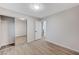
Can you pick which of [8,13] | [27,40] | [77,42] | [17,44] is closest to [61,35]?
[77,42]

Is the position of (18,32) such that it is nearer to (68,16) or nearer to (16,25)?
(16,25)

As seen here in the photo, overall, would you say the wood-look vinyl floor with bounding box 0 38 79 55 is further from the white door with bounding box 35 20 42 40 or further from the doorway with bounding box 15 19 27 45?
the white door with bounding box 35 20 42 40

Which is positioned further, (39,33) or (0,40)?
(39,33)

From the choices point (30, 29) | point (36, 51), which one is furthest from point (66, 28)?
point (30, 29)

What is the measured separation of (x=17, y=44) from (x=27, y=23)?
144 centimetres

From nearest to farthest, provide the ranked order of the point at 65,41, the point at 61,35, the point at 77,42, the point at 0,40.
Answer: the point at 77,42, the point at 0,40, the point at 65,41, the point at 61,35

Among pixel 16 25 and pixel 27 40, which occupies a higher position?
pixel 16 25

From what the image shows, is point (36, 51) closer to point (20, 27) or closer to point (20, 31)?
point (20, 31)

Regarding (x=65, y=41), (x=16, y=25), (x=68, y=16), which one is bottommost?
(x=65, y=41)

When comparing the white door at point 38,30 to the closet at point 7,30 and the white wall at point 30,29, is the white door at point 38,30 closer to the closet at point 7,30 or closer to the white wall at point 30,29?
the white wall at point 30,29

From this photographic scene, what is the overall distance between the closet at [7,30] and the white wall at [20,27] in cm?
21

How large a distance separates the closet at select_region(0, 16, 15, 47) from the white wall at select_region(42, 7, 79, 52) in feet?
8.10

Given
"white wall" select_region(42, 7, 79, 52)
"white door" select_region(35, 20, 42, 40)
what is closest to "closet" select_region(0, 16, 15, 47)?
"white door" select_region(35, 20, 42, 40)
